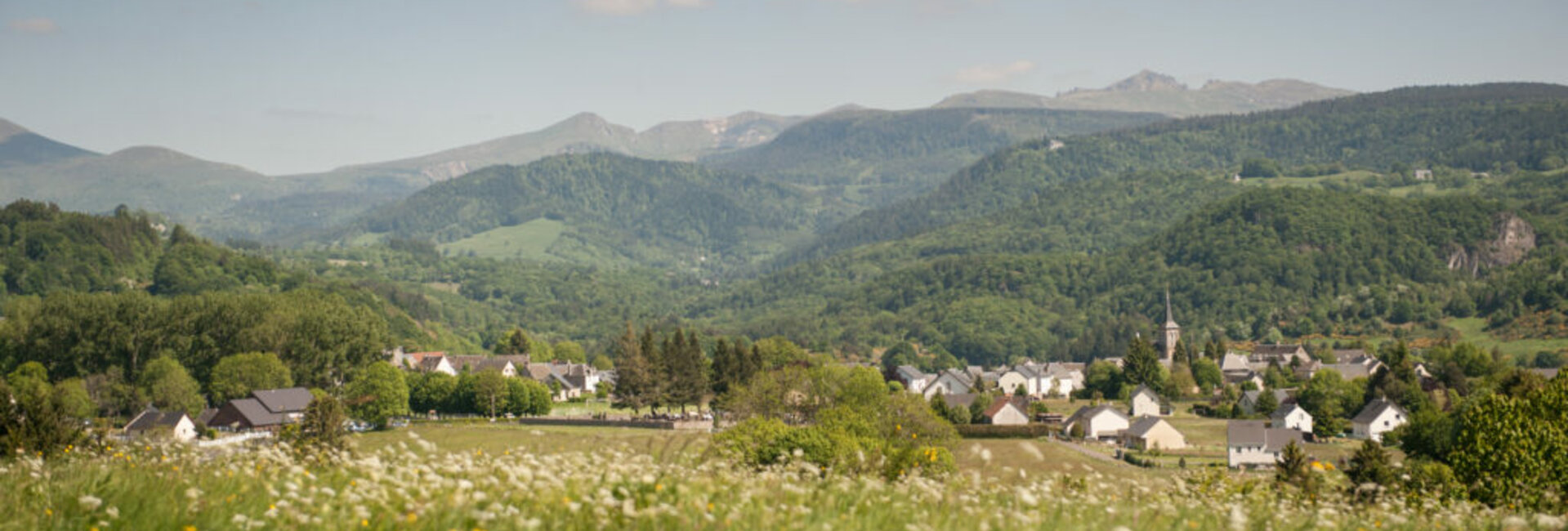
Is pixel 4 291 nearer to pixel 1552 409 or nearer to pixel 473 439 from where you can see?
pixel 473 439

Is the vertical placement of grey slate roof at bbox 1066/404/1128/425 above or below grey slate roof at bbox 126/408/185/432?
below

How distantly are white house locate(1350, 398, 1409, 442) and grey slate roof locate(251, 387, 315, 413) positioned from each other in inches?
2907

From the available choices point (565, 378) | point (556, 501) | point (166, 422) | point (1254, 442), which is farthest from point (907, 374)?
point (556, 501)

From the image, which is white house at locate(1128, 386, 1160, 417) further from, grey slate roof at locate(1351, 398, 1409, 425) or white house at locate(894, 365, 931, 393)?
white house at locate(894, 365, 931, 393)

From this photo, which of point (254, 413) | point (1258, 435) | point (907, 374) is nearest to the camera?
point (1258, 435)

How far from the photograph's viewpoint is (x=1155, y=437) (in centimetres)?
9212

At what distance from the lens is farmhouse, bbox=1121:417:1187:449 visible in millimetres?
91731

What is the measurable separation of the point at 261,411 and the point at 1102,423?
197 ft

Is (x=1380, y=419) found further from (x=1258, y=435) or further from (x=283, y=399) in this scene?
(x=283, y=399)

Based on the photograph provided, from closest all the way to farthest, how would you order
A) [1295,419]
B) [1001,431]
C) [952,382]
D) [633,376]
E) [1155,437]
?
[1155,437] < [1001,431] < [1295,419] < [633,376] < [952,382]

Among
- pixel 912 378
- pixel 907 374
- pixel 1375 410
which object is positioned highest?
pixel 1375 410

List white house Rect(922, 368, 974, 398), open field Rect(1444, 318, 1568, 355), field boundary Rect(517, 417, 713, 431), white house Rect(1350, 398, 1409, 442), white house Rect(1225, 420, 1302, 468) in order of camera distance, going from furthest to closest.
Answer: open field Rect(1444, 318, 1568, 355)
white house Rect(922, 368, 974, 398)
white house Rect(1350, 398, 1409, 442)
field boundary Rect(517, 417, 713, 431)
white house Rect(1225, 420, 1302, 468)

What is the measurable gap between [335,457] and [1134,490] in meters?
9.84

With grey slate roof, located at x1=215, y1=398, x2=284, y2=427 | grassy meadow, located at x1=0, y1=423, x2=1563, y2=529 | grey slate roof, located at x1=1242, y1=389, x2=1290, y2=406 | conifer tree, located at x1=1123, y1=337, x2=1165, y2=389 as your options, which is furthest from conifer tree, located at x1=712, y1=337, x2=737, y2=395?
grassy meadow, located at x1=0, y1=423, x2=1563, y2=529
